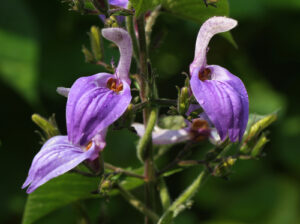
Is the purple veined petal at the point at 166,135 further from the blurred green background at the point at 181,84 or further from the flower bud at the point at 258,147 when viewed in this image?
the blurred green background at the point at 181,84

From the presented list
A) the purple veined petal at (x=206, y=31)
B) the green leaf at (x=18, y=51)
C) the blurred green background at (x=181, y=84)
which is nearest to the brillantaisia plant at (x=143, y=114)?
the purple veined petal at (x=206, y=31)

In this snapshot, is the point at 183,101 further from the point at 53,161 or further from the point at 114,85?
the point at 53,161

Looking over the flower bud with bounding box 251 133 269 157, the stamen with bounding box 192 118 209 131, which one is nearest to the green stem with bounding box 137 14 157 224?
the stamen with bounding box 192 118 209 131

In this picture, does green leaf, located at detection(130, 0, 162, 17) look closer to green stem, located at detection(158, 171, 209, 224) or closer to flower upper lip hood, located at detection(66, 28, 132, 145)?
flower upper lip hood, located at detection(66, 28, 132, 145)

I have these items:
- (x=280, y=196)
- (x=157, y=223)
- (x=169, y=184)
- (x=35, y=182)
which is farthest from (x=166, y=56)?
(x=35, y=182)

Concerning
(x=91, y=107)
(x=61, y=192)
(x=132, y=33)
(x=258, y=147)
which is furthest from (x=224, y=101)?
(x=61, y=192)

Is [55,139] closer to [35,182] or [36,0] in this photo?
[35,182]

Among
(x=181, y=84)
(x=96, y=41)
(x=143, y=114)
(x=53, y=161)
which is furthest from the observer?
(x=181, y=84)
